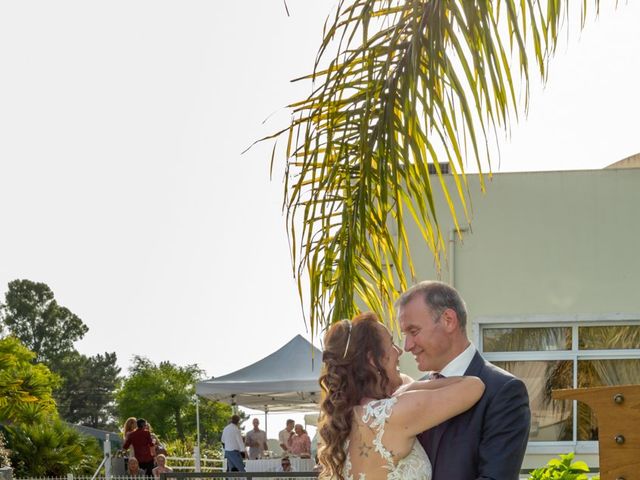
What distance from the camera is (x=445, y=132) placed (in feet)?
17.9

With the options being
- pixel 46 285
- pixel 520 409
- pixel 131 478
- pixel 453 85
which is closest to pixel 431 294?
pixel 520 409

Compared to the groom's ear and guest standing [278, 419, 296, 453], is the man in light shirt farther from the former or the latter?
the groom's ear

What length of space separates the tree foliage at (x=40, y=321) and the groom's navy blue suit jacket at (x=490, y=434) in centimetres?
10105

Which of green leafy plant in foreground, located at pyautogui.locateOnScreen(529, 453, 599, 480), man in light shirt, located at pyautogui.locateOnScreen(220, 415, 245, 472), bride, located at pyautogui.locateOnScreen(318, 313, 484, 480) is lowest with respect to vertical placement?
green leafy plant in foreground, located at pyautogui.locateOnScreen(529, 453, 599, 480)

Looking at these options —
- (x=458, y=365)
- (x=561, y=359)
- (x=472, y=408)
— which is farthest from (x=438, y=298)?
(x=561, y=359)

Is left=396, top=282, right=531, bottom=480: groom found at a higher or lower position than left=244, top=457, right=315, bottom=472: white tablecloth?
lower

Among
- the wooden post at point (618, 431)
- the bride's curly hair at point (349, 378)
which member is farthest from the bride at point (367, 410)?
the wooden post at point (618, 431)

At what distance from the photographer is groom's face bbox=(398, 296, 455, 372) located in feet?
14.8

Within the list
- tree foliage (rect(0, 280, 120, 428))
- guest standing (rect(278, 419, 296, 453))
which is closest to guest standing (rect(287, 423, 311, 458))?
Answer: guest standing (rect(278, 419, 296, 453))

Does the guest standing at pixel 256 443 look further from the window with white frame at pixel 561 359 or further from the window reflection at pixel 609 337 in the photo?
the window reflection at pixel 609 337

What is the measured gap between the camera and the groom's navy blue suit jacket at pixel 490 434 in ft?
14.5

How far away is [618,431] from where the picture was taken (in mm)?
4242

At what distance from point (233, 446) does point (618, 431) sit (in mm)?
18845

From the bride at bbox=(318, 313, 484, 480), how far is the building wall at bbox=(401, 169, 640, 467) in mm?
11967
